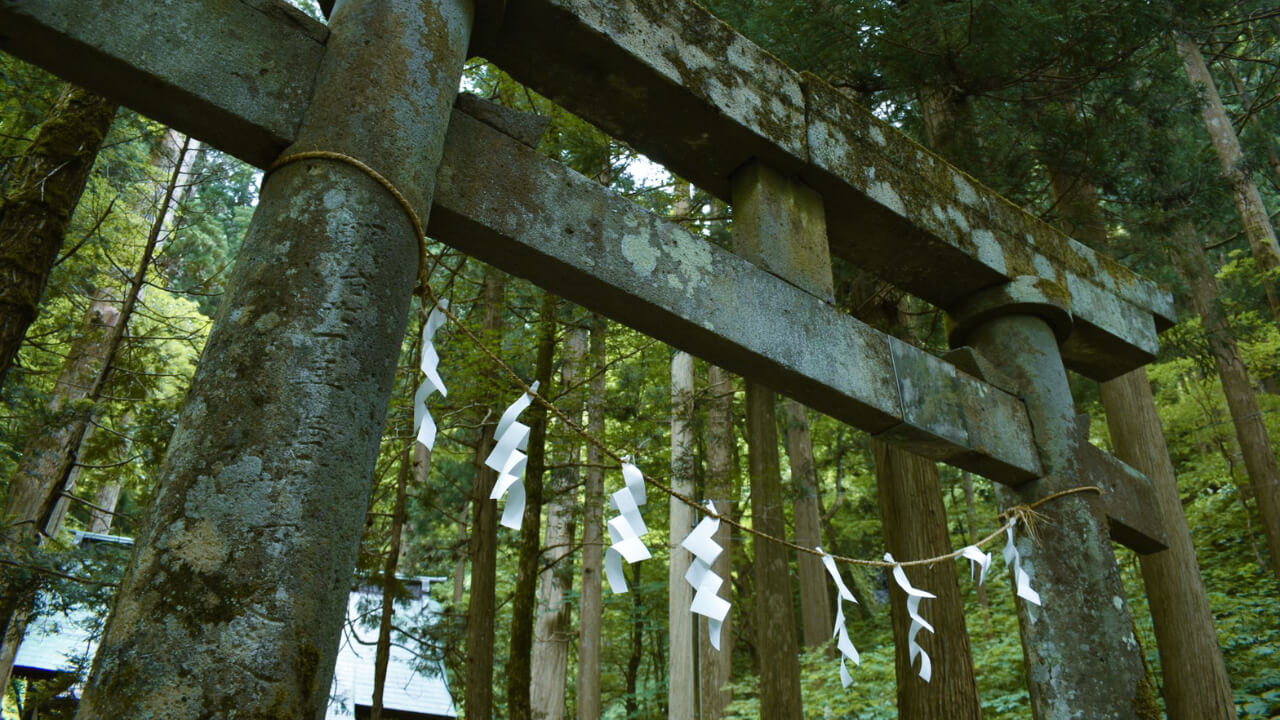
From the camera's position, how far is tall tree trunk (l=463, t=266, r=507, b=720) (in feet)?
17.3

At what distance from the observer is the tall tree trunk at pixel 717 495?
27.2 ft

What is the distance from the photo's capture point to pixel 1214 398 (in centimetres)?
943

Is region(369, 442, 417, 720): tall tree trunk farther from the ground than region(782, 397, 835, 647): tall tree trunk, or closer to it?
closer to it

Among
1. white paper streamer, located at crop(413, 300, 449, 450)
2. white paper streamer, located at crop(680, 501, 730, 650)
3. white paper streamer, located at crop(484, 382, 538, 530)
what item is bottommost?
white paper streamer, located at crop(680, 501, 730, 650)

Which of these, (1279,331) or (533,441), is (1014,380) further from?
(1279,331)

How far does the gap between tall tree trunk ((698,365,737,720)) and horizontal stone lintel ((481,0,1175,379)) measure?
473cm

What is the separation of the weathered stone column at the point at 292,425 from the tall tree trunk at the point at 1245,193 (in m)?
9.20

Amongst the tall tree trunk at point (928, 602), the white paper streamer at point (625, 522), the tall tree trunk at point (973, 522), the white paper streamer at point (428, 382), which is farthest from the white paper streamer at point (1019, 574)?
the tall tree trunk at point (973, 522)

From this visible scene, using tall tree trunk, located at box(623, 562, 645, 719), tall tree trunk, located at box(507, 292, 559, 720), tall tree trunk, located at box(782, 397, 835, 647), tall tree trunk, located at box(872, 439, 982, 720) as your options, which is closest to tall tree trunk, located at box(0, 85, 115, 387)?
tall tree trunk, located at box(507, 292, 559, 720)

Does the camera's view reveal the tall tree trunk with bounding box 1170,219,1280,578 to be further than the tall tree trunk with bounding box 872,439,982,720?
Yes

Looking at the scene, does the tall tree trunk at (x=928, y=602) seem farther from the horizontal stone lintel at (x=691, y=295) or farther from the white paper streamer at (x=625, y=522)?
the white paper streamer at (x=625, y=522)

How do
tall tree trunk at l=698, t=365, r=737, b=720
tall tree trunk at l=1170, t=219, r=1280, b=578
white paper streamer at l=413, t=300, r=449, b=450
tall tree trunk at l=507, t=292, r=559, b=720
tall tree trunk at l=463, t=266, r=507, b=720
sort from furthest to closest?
1. tall tree trunk at l=698, t=365, r=737, b=720
2. tall tree trunk at l=1170, t=219, r=1280, b=578
3. tall tree trunk at l=463, t=266, r=507, b=720
4. tall tree trunk at l=507, t=292, r=559, b=720
5. white paper streamer at l=413, t=300, r=449, b=450

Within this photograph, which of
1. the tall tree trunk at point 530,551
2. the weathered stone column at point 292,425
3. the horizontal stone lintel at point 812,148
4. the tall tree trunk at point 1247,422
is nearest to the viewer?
the weathered stone column at point 292,425

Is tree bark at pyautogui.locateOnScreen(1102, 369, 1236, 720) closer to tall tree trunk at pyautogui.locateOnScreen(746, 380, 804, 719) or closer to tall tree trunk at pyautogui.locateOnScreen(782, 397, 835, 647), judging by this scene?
tall tree trunk at pyautogui.locateOnScreen(746, 380, 804, 719)
